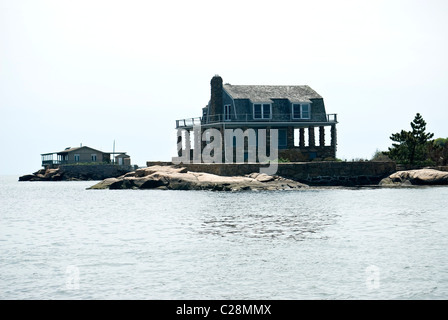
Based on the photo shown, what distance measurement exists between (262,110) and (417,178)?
51.2 ft

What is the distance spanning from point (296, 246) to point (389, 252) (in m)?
3.17

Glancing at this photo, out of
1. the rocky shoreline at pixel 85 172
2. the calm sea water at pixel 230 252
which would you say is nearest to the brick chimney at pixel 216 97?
the calm sea water at pixel 230 252

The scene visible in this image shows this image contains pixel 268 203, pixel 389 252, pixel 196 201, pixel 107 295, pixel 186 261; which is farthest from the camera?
pixel 196 201

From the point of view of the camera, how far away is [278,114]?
197 feet

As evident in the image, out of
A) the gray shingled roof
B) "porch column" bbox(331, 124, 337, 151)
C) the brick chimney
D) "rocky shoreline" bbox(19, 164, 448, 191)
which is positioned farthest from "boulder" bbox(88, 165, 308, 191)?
"porch column" bbox(331, 124, 337, 151)

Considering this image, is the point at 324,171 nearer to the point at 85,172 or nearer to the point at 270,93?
the point at 270,93

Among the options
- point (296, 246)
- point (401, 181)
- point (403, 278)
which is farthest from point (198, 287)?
point (401, 181)

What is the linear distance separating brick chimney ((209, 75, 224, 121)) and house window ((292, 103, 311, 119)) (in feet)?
23.2

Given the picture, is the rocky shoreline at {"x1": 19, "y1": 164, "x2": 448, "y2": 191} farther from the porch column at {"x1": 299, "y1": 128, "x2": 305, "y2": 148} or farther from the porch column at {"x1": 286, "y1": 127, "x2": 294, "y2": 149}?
the porch column at {"x1": 299, "y1": 128, "x2": 305, "y2": 148}

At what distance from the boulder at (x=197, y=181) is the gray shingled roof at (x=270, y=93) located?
957cm

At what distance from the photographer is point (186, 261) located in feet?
62.7

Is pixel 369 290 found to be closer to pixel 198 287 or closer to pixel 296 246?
pixel 198 287

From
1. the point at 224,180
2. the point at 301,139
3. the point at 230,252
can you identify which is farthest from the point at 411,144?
the point at 230,252

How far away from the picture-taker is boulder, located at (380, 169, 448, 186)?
2175 inches
